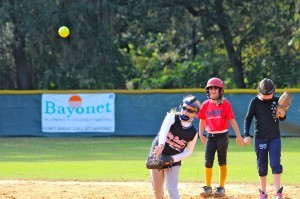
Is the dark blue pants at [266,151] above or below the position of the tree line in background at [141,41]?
below

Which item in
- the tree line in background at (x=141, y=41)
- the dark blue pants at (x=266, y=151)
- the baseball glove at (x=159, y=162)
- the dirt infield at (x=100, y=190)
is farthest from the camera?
the tree line in background at (x=141, y=41)

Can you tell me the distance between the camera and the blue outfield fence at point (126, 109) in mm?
24031

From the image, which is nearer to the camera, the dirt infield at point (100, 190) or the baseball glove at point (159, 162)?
the baseball glove at point (159, 162)

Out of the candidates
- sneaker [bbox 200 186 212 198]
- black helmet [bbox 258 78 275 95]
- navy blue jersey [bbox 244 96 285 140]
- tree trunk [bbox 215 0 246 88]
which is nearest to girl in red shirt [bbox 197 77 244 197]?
sneaker [bbox 200 186 212 198]

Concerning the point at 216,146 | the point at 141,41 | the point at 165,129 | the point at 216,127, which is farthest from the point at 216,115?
the point at 141,41

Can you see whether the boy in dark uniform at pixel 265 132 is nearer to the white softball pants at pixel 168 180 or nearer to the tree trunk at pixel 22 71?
the white softball pants at pixel 168 180

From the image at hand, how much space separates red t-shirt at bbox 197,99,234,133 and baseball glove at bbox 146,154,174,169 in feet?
9.12

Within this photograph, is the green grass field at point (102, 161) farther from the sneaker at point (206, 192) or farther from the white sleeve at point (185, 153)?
the white sleeve at point (185, 153)

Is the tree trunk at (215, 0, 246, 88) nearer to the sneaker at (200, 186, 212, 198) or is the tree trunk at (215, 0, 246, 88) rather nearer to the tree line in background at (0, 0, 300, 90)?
the tree line in background at (0, 0, 300, 90)

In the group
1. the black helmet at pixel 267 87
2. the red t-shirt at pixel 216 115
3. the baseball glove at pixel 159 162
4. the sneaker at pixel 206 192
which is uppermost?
the black helmet at pixel 267 87

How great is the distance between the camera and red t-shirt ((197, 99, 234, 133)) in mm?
11156

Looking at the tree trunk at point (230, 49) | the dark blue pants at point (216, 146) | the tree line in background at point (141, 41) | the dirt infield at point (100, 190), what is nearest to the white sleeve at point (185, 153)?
the dirt infield at point (100, 190)

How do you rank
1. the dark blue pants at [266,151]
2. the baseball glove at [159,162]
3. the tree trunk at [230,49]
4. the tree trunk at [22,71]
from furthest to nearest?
the tree trunk at [230,49] < the tree trunk at [22,71] < the dark blue pants at [266,151] < the baseball glove at [159,162]

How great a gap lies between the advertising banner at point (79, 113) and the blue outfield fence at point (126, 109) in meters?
0.15
